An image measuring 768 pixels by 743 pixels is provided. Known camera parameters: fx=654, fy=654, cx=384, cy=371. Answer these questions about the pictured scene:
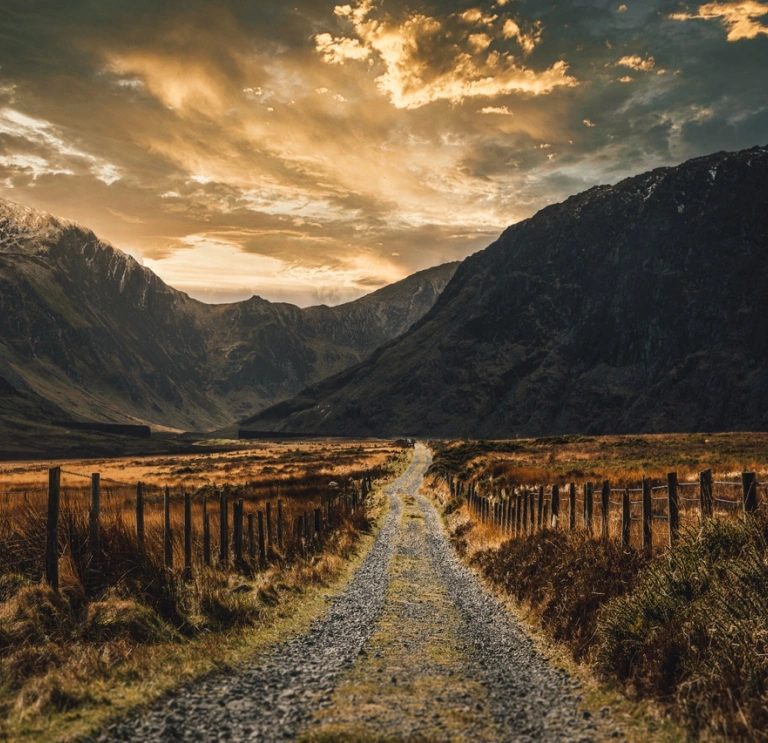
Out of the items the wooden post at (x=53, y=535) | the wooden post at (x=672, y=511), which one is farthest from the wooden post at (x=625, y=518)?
the wooden post at (x=53, y=535)

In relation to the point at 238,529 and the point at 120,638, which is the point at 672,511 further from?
the point at 238,529

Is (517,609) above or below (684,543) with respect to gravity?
below

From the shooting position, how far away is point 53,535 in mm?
12062

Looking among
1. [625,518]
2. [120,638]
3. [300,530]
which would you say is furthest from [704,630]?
[300,530]

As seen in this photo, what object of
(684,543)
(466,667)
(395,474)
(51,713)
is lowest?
(395,474)

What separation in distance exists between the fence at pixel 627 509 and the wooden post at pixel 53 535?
35.5 ft

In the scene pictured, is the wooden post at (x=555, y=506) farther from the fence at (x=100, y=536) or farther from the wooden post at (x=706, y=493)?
the fence at (x=100, y=536)

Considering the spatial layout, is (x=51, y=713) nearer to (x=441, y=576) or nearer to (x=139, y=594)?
(x=139, y=594)

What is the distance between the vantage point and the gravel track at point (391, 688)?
24.8 ft

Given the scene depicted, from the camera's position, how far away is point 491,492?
129ft

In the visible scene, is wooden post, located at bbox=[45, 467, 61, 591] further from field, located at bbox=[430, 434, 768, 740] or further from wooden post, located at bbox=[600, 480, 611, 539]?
wooden post, located at bbox=[600, 480, 611, 539]

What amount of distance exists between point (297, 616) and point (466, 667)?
15.9 feet

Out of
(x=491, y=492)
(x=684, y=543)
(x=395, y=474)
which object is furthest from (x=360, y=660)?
(x=395, y=474)

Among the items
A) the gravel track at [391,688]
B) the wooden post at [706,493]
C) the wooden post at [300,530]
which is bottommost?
the wooden post at [300,530]
